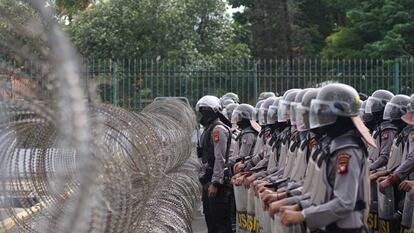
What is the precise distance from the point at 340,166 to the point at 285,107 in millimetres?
3567

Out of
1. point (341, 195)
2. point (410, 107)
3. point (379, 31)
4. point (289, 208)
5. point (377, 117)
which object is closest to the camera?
point (341, 195)

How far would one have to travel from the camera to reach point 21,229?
5496 millimetres

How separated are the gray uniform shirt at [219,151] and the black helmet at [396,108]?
7.94 ft

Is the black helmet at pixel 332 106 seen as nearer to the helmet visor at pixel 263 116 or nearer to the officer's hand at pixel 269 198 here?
the officer's hand at pixel 269 198

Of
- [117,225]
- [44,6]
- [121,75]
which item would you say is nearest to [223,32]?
[121,75]

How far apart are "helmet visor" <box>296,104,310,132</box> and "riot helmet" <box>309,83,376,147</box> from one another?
0.60 m

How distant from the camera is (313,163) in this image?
5.47 m

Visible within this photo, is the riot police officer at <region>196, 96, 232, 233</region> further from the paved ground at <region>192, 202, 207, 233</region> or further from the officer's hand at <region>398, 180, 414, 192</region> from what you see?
the officer's hand at <region>398, 180, 414, 192</region>

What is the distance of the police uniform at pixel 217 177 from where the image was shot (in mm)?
10898

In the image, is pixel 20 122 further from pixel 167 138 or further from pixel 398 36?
pixel 398 36

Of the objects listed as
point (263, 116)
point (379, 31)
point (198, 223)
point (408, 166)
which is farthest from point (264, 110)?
point (379, 31)

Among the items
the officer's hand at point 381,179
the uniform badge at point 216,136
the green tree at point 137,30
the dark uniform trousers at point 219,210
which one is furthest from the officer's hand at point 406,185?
the green tree at point 137,30

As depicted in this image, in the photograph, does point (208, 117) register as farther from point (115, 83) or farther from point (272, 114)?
point (115, 83)

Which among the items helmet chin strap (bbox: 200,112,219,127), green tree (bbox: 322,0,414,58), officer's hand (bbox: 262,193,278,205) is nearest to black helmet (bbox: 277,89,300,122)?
officer's hand (bbox: 262,193,278,205)
